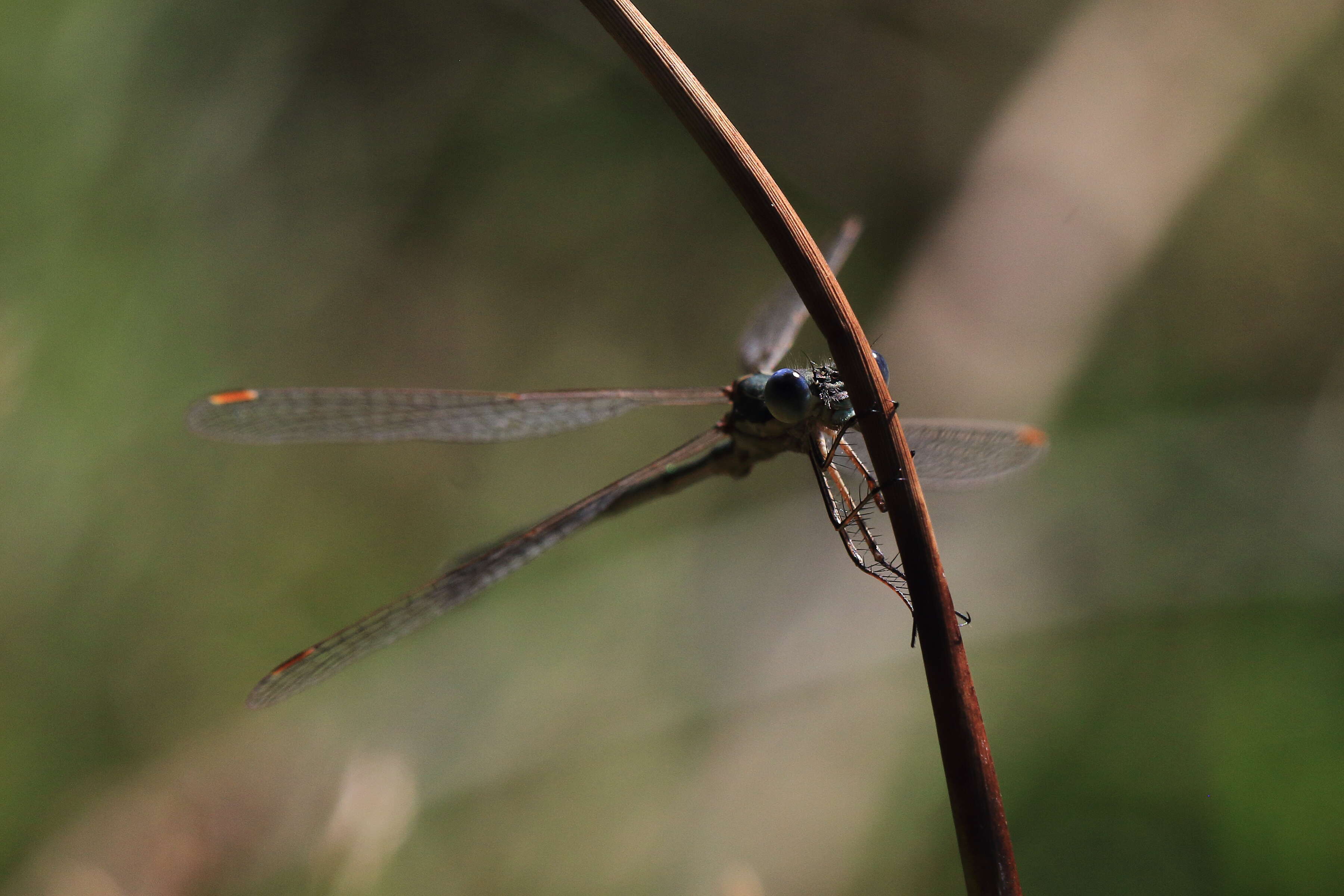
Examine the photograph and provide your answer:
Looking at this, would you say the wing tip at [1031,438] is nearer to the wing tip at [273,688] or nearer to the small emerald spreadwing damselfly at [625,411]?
the small emerald spreadwing damselfly at [625,411]

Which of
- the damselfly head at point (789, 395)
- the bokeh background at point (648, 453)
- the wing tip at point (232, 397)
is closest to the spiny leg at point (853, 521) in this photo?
the damselfly head at point (789, 395)

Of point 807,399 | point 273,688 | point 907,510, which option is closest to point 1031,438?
point 807,399

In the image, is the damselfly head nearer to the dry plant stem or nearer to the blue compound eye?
the blue compound eye

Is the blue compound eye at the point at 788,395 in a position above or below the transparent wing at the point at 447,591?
above

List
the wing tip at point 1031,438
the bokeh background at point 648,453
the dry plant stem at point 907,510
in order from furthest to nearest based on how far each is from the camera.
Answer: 1. the bokeh background at point 648,453
2. the wing tip at point 1031,438
3. the dry plant stem at point 907,510

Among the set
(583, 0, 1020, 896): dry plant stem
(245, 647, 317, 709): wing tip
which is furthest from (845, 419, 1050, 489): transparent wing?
(245, 647, 317, 709): wing tip

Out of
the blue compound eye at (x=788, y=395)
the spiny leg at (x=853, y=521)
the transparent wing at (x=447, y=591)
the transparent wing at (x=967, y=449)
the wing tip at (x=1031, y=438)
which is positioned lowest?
the transparent wing at (x=447, y=591)

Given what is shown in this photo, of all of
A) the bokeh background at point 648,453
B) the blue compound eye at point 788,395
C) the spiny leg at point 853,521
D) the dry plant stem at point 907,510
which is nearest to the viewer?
the dry plant stem at point 907,510

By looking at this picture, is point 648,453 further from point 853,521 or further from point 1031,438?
point 853,521

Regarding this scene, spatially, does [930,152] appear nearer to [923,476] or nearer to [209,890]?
[923,476]
